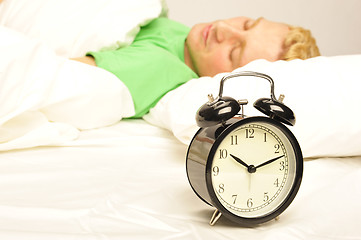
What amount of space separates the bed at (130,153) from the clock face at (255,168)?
0.05 m

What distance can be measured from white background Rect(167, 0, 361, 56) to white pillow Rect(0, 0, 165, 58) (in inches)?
30.7

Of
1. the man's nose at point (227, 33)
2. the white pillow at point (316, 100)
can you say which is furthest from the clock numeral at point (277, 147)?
the man's nose at point (227, 33)

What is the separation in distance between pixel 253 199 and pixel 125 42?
1.25m

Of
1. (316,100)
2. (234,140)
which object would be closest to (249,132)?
(234,140)

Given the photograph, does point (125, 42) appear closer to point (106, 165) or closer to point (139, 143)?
point (139, 143)

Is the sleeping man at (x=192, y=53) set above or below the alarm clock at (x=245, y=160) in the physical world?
below

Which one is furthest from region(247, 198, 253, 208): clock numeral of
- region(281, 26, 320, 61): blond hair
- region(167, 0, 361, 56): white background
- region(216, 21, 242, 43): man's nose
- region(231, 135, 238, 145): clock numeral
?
region(167, 0, 361, 56): white background

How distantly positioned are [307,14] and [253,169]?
187 cm

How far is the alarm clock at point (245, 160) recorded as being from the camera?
74cm

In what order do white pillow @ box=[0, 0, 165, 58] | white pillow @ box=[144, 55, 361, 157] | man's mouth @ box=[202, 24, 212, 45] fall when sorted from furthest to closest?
man's mouth @ box=[202, 24, 212, 45]
white pillow @ box=[0, 0, 165, 58]
white pillow @ box=[144, 55, 361, 157]

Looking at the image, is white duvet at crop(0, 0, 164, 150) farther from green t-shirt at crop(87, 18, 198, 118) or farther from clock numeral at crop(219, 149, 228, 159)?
clock numeral at crop(219, 149, 228, 159)

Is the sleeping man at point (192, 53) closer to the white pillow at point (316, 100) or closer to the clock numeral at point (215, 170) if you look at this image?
the white pillow at point (316, 100)

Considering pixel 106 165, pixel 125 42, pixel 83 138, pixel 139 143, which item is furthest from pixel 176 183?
pixel 125 42

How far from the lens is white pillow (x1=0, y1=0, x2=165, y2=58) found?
175 cm
